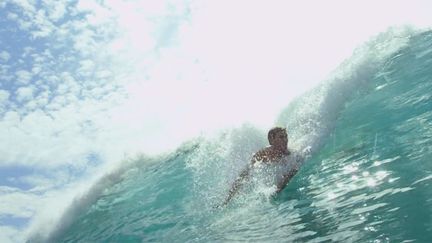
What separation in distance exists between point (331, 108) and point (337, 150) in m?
4.02

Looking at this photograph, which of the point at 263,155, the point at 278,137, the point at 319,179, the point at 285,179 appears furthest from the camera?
the point at 263,155

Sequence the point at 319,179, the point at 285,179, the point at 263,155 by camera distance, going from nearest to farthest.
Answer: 1. the point at 319,179
2. the point at 285,179
3. the point at 263,155

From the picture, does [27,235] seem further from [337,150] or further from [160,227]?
[337,150]

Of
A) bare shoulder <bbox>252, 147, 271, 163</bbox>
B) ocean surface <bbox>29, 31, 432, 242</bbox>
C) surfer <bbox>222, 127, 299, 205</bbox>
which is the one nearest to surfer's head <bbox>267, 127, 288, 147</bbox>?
surfer <bbox>222, 127, 299, 205</bbox>

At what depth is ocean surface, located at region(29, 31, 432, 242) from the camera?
19.1 ft

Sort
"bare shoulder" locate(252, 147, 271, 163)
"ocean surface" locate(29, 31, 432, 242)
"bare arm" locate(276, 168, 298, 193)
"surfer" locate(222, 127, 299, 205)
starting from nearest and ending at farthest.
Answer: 1. "ocean surface" locate(29, 31, 432, 242)
2. "bare arm" locate(276, 168, 298, 193)
3. "surfer" locate(222, 127, 299, 205)
4. "bare shoulder" locate(252, 147, 271, 163)

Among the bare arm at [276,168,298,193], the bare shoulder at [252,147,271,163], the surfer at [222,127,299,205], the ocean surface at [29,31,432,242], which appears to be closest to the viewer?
the ocean surface at [29,31,432,242]

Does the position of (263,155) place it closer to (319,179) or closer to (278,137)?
(278,137)

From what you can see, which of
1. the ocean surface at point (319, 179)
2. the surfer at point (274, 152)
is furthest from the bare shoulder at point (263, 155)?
the ocean surface at point (319, 179)

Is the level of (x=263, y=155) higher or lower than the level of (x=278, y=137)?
lower

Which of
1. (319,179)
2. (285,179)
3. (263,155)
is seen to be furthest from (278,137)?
(319,179)

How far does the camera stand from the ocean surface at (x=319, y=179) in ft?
19.1

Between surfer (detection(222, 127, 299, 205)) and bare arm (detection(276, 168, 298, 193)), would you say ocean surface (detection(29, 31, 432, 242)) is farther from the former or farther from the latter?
surfer (detection(222, 127, 299, 205))

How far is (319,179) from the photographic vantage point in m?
8.55
